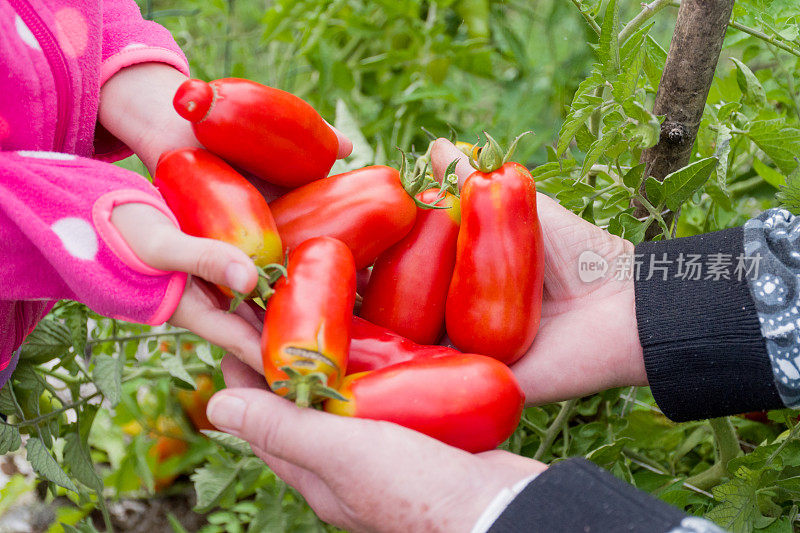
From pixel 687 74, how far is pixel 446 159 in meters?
0.37

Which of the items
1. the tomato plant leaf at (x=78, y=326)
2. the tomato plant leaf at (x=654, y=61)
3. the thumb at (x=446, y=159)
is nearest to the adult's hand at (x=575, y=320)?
the thumb at (x=446, y=159)

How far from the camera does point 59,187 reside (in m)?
0.86

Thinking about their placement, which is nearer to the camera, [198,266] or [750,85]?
[198,266]

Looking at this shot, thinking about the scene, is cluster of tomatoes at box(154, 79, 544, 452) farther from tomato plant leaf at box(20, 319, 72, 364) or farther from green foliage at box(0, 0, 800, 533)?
tomato plant leaf at box(20, 319, 72, 364)

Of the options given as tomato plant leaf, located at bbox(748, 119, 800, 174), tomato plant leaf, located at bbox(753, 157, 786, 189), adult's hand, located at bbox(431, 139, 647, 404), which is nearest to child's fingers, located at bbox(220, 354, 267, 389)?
adult's hand, located at bbox(431, 139, 647, 404)

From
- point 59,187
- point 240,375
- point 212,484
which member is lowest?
point 212,484

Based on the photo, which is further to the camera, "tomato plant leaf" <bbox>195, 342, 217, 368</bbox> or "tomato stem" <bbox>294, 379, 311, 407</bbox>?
"tomato plant leaf" <bbox>195, 342, 217, 368</bbox>

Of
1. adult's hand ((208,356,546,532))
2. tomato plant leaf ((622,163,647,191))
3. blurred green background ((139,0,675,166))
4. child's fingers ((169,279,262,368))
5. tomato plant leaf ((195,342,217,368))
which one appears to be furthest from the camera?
blurred green background ((139,0,675,166))

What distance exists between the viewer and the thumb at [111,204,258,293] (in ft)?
2.67

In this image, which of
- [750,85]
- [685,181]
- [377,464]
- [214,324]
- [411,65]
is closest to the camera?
[377,464]

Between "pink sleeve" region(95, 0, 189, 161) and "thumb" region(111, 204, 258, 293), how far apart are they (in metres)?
0.35

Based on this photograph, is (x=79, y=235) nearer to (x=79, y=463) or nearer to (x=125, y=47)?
(x=125, y=47)

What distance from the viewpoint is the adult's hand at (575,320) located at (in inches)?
42.2

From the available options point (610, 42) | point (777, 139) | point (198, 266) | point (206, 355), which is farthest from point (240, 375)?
point (777, 139)
